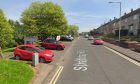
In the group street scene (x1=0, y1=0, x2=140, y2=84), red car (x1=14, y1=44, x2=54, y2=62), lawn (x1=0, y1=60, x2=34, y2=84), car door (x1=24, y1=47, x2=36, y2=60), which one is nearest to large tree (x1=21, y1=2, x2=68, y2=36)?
street scene (x1=0, y1=0, x2=140, y2=84)

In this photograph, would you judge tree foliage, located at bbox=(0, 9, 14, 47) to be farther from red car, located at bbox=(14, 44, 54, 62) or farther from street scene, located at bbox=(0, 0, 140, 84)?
red car, located at bbox=(14, 44, 54, 62)

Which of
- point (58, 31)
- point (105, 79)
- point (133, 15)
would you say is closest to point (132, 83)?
point (105, 79)

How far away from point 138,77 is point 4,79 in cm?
714

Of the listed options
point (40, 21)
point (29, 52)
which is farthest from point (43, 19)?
point (29, 52)

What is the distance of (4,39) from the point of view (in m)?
52.8

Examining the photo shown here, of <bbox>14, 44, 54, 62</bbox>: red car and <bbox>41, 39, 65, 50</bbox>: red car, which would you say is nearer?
<bbox>14, 44, 54, 62</bbox>: red car

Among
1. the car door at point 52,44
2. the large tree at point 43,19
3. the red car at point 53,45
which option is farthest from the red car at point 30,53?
the large tree at point 43,19

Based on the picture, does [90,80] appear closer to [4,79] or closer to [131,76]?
[131,76]

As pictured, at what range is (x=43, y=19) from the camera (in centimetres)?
5122

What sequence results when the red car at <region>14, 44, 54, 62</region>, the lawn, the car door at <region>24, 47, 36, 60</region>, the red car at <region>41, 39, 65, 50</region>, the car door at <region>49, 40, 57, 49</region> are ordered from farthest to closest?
1. the car door at <region>49, 40, 57, 49</region>
2. the red car at <region>41, 39, 65, 50</region>
3. the car door at <region>24, 47, 36, 60</region>
4. the red car at <region>14, 44, 54, 62</region>
5. the lawn

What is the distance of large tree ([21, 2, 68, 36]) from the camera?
4984 centimetres

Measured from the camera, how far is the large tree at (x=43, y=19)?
1962 inches

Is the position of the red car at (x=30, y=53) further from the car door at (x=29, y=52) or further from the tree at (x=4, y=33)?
the tree at (x=4, y=33)

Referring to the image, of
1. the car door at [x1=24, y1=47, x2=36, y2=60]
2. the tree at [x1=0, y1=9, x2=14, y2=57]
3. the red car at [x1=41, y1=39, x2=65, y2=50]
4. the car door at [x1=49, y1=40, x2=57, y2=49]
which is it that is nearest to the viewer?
the car door at [x1=24, y1=47, x2=36, y2=60]
